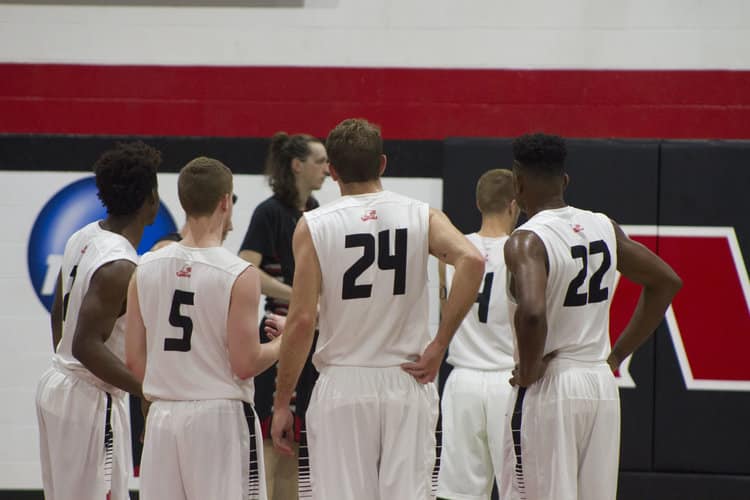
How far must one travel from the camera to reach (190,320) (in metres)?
3.78

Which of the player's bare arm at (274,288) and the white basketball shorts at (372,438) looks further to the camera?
the player's bare arm at (274,288)

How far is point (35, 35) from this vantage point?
702cm

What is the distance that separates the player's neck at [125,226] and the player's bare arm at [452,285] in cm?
131

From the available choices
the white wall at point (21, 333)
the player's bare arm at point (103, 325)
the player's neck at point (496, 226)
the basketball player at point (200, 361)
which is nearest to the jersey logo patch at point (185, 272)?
the basketball player at point (200, 361)

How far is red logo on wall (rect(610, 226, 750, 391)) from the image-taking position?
6551mm

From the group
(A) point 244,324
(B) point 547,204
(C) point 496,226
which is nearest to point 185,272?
(A) point 244,324

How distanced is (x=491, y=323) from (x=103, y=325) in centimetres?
228

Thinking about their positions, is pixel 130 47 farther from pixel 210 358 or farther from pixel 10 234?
pixel 210 358

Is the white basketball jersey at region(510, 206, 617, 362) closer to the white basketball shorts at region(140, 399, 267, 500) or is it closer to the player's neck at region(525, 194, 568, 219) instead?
the player's neck at region(525, 194, 568, 219)

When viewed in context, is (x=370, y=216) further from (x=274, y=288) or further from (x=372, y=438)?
(x=274, y=288)

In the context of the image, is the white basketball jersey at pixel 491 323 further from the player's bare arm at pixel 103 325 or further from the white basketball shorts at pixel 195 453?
the player's bare arm at pixel 103 325

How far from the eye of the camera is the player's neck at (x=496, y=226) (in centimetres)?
563

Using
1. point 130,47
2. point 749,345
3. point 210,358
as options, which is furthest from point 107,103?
point 749,345

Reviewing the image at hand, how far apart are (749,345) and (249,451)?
3.97 meters
